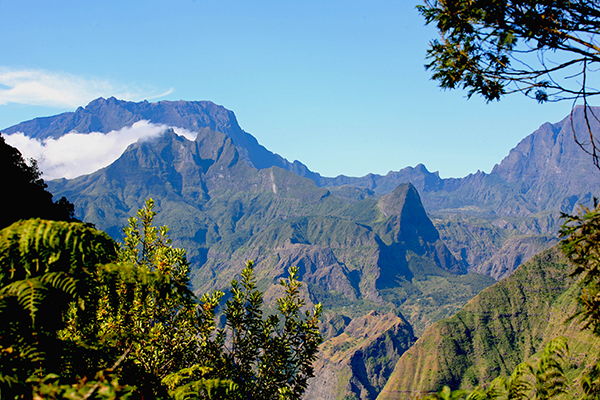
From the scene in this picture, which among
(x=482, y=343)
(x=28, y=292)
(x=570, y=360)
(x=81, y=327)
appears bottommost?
(x=482, y=343)

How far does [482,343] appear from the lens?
183875 mm

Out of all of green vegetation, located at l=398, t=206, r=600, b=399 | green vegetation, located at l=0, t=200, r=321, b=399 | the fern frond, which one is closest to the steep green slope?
green vegetation, located at l=398, t=206, r=600, b=399

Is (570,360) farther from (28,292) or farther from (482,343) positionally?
(482,343)

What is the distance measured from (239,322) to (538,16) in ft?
38.5

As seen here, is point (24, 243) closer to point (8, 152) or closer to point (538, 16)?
point (538, 16)

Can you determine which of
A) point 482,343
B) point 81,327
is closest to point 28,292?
point 81,327

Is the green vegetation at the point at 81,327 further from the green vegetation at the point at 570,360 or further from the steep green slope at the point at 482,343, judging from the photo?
the steep green slope at the point at 482,343

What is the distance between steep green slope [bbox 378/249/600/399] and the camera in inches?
6649

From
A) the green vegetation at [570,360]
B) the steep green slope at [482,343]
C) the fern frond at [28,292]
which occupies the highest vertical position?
the fern frond at [28,292]

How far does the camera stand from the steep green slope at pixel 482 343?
6649 inches

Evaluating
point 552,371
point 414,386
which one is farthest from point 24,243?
point 414,386

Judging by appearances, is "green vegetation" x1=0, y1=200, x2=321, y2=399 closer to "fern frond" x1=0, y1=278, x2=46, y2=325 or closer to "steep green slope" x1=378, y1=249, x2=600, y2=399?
"fern frond" x1=0, y1=278, x2=46, y2=325

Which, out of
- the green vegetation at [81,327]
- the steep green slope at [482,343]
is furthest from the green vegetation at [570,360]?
the steep green slope at [482,343]

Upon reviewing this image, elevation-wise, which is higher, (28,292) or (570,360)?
(28,292)
